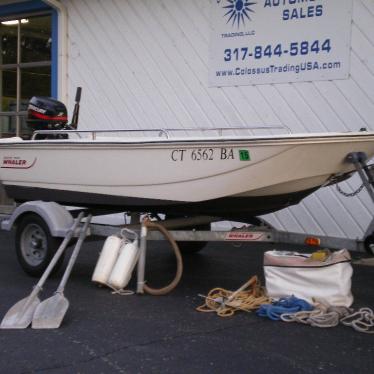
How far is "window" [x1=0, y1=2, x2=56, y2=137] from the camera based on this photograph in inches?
420

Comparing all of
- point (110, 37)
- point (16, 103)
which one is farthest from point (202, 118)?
point (16, 103)

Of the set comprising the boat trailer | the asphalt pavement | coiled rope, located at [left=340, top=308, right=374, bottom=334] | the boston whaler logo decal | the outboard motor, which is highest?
the outboard motor

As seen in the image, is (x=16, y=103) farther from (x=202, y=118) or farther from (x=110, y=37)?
(x=202, y=118)

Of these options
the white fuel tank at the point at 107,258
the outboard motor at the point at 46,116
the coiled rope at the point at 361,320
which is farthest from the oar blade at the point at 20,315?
the outboard motor at the point at 46,116

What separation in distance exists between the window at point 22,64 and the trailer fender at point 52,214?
4.58m

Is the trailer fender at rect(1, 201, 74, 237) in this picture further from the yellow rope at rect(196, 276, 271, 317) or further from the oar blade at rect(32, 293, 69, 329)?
the yellow rope at rect(196, 276, 271, 317)

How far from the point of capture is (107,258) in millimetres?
5496

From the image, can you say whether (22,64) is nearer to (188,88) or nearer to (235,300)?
(188,88)

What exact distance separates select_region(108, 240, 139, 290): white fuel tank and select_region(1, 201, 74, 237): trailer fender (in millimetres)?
670

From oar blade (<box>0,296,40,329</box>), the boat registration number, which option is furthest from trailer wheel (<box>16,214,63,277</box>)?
the boat registration number

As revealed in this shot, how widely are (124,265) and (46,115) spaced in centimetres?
232

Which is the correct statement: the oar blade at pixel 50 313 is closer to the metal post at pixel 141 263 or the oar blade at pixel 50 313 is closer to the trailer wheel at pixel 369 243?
the metal post at pixel 141 263

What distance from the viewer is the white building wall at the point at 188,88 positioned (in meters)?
7.37

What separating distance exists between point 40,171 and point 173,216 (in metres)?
1.42
